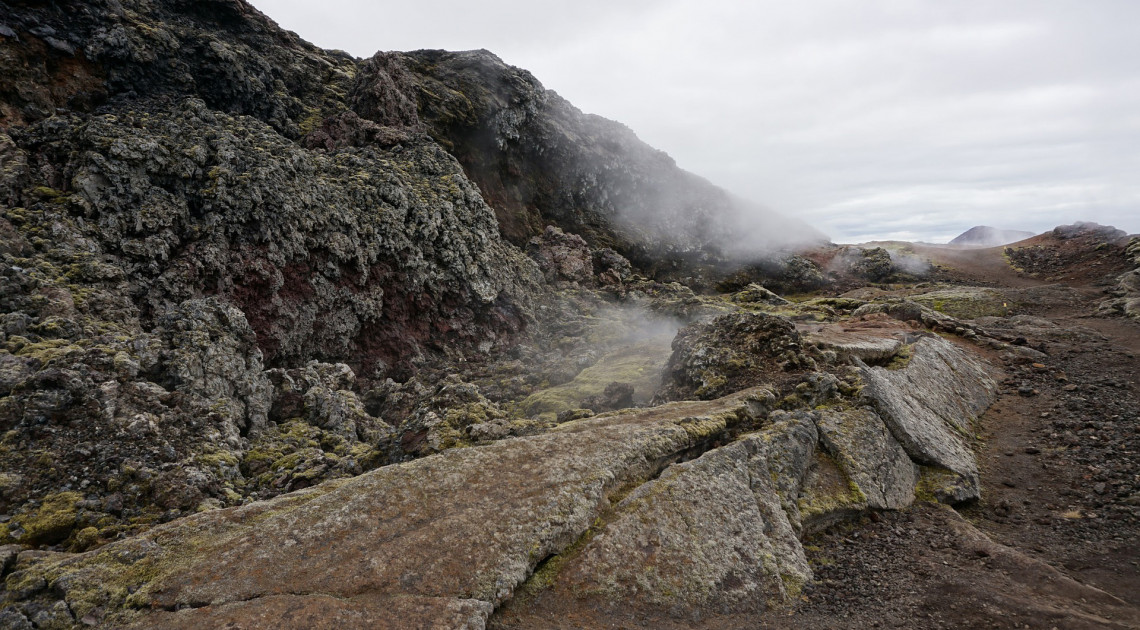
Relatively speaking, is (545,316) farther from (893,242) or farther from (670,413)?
(893,242)

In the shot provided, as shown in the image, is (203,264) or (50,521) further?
(203,264)

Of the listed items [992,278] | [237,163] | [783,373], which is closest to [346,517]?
[783,373]

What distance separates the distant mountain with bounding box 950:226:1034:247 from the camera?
168 meters

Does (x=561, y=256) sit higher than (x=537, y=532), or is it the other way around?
(x=561, y=256)

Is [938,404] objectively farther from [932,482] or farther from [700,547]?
[700,547]

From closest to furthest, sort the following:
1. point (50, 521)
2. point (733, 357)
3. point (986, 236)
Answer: point (50, 521) < point (733, 357) < point (986, 236)

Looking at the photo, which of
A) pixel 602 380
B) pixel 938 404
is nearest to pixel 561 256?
pixel 602 380

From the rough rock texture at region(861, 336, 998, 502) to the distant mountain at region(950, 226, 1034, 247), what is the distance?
590ft

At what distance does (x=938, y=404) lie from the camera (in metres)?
20.7

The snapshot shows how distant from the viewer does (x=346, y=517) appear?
1209 cm

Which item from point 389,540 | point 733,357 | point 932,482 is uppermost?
point 733,357

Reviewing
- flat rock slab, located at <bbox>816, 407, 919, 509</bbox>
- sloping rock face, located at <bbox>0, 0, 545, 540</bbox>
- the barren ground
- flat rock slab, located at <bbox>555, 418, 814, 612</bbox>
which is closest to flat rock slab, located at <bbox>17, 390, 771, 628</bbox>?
flat rock slab, located at <bbox>555, 418, 814, 612</bbox>

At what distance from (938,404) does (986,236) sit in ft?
718

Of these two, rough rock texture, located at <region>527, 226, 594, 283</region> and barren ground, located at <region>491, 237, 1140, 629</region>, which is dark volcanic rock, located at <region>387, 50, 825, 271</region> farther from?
barren ground, located at <region>491, 237, 1140, 629</region>
